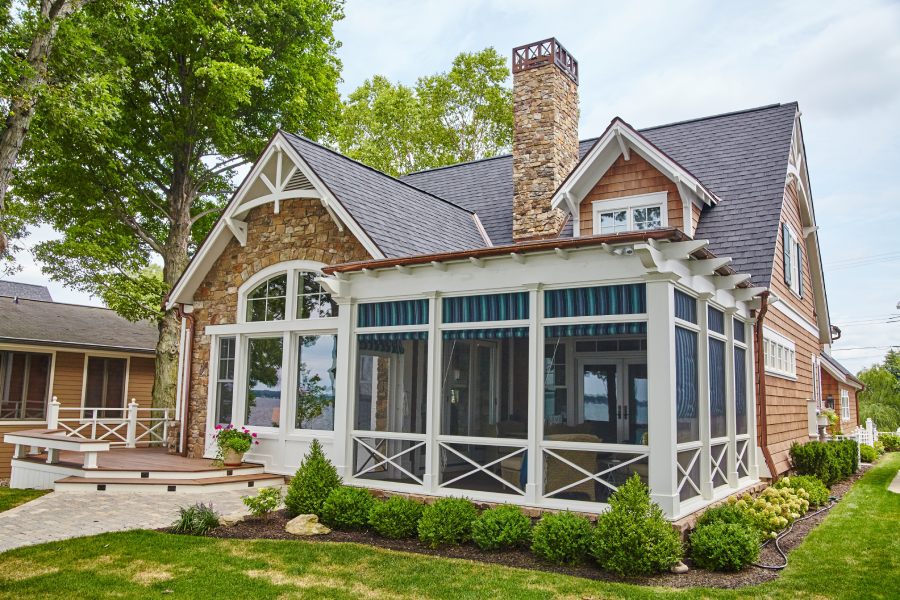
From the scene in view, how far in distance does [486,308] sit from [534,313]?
0.74m

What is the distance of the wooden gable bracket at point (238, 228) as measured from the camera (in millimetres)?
13056

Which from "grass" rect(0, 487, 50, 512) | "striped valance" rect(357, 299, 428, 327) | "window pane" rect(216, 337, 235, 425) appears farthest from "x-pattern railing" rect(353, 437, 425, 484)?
"grass" rect(0, 487, 50, 512)

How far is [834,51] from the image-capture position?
16047 millimetres

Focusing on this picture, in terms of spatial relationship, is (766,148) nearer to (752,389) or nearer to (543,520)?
(752,389)

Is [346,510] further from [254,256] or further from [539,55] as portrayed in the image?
[539,55]

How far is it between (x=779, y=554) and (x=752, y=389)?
11.1ft

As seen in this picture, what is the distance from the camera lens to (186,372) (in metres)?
13.7

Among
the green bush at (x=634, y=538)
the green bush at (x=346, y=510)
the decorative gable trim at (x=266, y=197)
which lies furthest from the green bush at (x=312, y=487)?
the green bush at (x=634, y=538)

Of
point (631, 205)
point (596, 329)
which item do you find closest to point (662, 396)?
point (596, 329)

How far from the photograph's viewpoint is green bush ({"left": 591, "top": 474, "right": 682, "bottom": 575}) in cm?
664

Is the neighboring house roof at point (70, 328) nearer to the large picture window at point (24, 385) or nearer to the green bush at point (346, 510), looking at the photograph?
the large picture window at point (24, 385)

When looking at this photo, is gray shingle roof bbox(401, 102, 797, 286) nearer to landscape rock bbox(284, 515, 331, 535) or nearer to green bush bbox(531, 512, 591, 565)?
green bush bbox(531, 512, 591, 565)

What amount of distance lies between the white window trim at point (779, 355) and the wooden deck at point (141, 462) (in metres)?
9.09

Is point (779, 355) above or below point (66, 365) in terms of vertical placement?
above
